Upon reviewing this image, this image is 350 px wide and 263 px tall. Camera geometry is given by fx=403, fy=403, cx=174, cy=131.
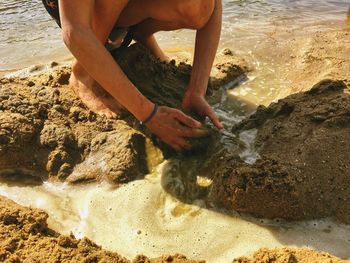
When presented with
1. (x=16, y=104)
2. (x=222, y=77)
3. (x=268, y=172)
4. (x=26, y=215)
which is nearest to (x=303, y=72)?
(x=222, y=77)

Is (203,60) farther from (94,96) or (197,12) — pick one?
(94,96)

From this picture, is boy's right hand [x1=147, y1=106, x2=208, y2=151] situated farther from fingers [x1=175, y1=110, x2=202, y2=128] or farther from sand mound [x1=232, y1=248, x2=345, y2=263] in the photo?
sand mound [x1=232, y1=248, x2=345, y2=263]

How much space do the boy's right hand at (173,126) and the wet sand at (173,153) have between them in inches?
4.4

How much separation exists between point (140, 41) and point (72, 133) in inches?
34.2

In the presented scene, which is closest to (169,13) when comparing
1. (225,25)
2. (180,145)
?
(180,145)

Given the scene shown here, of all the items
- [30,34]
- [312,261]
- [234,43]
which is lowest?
[30,34]

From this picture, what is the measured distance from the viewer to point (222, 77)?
2.84 metres

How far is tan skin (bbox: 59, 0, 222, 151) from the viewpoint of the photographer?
74.7 inches

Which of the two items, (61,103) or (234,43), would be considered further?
(234,43)

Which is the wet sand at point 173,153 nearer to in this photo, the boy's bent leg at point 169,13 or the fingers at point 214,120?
the fingers at point 214,120

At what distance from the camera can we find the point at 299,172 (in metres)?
1.73

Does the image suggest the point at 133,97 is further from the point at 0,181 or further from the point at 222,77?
the point at 222,77

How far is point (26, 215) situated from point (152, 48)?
1.54m

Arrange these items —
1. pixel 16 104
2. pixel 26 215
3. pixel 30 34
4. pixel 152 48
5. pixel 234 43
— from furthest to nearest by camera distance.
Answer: pixel 30 34, pixel 234 43, pixel 152 48, pixel 16 104, pixel 26 215
